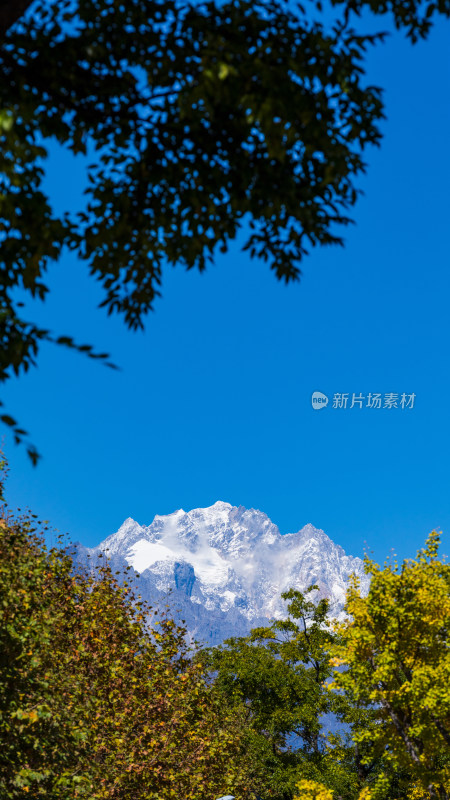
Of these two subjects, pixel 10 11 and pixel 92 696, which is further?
pixel 92 696

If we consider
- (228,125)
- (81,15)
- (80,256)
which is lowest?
(80,256)

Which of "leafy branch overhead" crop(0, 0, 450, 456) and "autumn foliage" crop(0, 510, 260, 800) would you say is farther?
"autumn foliage" crop(0, 510, 260, 800)

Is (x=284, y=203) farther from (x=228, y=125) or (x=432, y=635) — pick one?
(x=432, y=635)

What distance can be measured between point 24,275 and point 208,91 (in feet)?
7.21

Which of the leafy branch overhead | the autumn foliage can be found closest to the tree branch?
the leafy branch overhead

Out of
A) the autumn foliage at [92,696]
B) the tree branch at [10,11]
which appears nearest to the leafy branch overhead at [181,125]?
the tree branch at [10,11]

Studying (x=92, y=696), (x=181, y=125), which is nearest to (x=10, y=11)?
(x=181, y=125)

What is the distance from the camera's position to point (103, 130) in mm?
5359

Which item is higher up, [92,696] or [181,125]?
[181,125]

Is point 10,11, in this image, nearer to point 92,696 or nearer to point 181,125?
point 181,125

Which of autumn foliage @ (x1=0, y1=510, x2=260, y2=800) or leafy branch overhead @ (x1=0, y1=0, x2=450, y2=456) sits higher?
leafy branch overhead @ (x1=0, y1=0, x2=450, y2=456)

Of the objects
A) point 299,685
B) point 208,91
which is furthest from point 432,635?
point 299,685

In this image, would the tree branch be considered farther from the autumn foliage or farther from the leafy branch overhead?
the autumn foliage

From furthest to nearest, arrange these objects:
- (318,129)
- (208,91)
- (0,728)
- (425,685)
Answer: (425,685)
(0,728)
(318,129)
(208,91)
